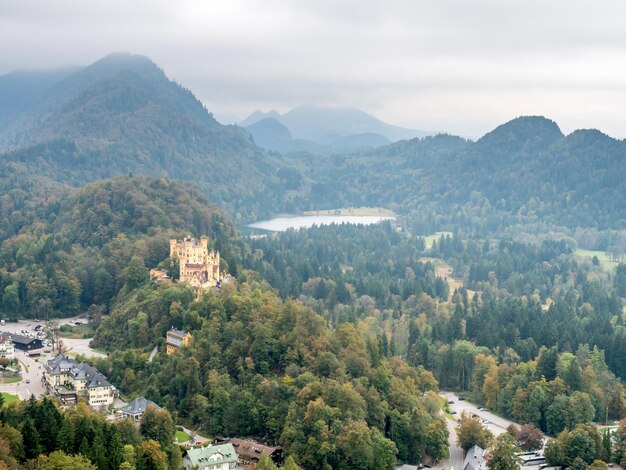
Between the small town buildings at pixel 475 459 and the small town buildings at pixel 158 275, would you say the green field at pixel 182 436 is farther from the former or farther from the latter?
the small town buildings at pixel 158 275

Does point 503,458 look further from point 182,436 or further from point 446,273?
point 446,273

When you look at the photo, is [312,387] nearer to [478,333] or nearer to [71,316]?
[478,333]

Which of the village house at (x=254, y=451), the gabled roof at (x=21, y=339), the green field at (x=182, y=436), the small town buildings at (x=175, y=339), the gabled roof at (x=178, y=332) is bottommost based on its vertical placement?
the green field at (x=182, y=436)

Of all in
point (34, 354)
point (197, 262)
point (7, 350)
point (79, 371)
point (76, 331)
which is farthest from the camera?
point (197, 262)

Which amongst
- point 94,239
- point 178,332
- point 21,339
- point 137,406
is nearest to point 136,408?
point 137,406

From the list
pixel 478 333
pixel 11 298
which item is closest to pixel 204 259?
pixel 11 298

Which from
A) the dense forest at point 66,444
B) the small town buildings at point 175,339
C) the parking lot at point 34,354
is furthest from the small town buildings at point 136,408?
the small town buildings at point 175,339
